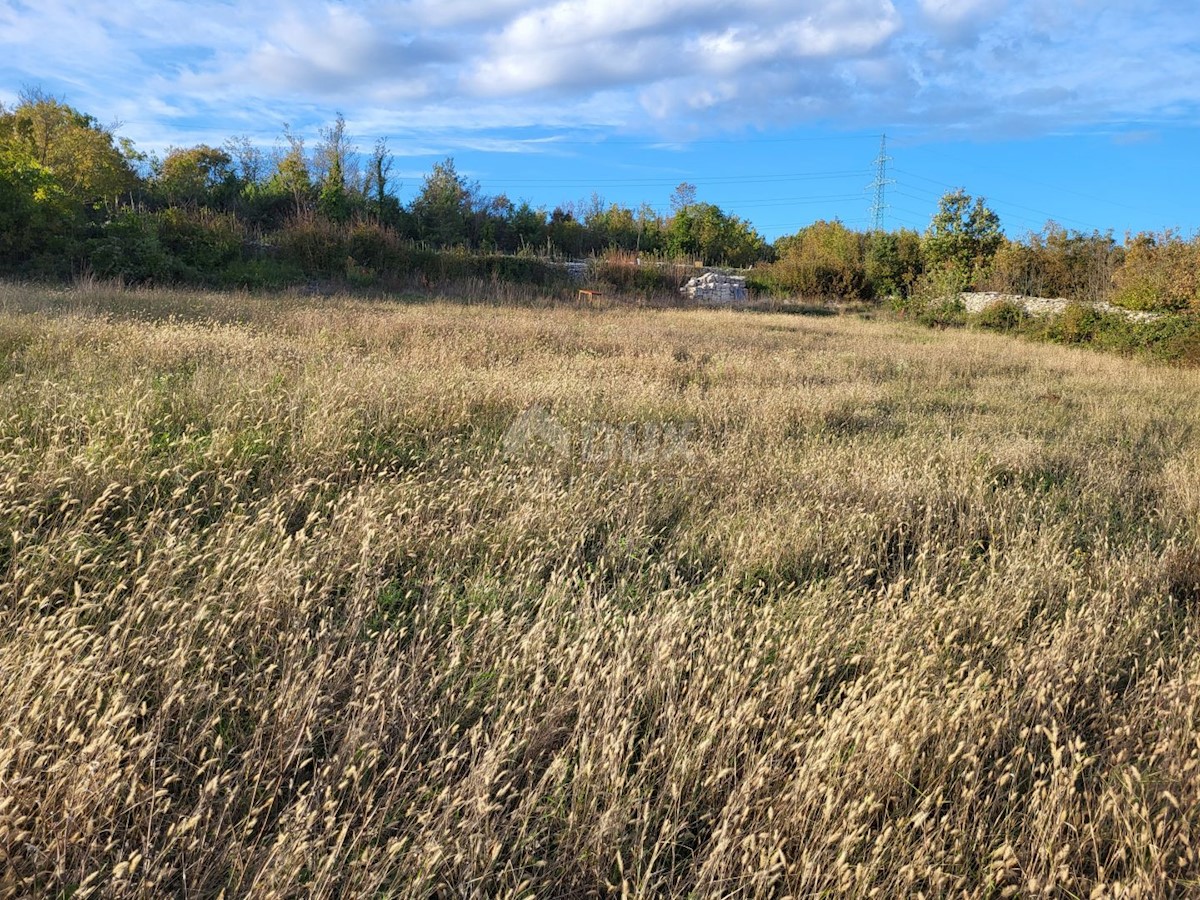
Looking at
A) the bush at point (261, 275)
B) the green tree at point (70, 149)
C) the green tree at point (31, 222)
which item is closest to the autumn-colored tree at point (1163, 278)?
the bush at point (261, 275)

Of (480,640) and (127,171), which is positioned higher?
(127,171)

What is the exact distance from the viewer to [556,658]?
2.62m

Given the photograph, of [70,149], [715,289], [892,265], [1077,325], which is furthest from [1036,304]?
[70,149]

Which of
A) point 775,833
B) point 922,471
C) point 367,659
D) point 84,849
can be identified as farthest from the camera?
point 922,471

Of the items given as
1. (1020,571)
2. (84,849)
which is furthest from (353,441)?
(1020,571)

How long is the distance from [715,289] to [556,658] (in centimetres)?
3161

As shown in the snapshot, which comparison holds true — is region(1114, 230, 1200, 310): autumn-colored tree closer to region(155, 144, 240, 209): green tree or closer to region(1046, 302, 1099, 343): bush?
region(1046, 302, 1099, 343): bush

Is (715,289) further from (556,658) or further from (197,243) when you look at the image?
(556,658)

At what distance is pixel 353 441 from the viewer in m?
4.82

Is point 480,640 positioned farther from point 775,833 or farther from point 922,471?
point 922,471

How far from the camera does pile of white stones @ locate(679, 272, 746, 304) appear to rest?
101 ft

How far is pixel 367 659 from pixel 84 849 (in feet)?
3.31

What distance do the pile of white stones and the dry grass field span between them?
25.7 m

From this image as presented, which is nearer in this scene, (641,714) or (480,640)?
(641,714)
